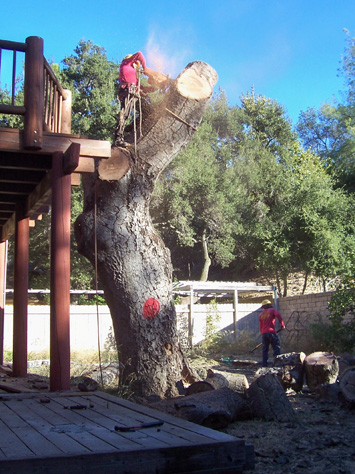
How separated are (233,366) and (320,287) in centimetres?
1343

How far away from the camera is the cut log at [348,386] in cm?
674

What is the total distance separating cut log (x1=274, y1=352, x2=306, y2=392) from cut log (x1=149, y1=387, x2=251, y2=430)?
2239mm

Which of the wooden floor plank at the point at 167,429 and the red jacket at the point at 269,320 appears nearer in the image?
the wooden floor plank at the point at 167,429

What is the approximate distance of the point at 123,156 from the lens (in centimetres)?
743

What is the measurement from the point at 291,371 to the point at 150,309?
2792 mm

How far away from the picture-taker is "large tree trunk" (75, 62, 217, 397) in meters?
7.06

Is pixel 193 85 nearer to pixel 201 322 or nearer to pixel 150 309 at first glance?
pixel 150 309

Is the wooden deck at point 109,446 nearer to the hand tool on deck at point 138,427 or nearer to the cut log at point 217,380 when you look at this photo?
the hand tool on deck at point 138,427

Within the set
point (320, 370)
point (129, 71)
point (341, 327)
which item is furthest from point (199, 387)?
point (341, 327)

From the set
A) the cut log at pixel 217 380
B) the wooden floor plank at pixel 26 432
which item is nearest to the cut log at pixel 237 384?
the cut log at pixel 217 380

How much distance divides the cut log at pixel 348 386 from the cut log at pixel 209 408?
1.48 m

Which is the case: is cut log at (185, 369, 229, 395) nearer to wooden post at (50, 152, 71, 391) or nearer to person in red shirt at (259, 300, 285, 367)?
wooden post at (50, 152, 71, 391)

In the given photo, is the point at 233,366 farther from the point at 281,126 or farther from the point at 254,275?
the point at 281,126

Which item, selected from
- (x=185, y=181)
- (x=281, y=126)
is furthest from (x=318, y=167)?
(x=281, y=126)
